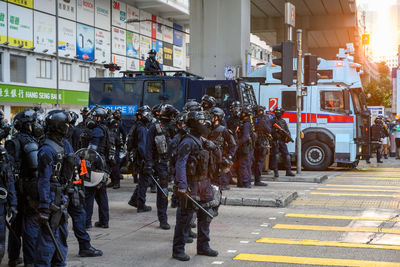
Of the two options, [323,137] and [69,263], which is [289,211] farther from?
[323,137]

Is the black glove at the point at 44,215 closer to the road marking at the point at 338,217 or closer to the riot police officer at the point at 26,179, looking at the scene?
the riot police officer at the point at 26,179

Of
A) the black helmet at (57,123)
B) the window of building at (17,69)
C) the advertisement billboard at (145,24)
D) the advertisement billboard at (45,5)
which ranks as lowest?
the black helmet at (57,123)

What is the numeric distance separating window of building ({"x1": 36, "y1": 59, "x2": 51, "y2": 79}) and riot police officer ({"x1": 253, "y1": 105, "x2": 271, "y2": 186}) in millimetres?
23170

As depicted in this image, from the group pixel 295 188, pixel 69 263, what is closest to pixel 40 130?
pixel 69 263

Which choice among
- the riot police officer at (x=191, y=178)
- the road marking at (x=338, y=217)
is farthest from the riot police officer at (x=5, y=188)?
the road marking at (x=338, y=217)

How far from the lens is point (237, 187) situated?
13.0m

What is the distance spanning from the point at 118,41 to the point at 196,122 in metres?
36.3

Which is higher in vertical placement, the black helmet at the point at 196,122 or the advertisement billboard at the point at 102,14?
the advertisement billboard at the point at 102,14

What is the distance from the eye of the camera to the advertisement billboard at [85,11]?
3719 cm

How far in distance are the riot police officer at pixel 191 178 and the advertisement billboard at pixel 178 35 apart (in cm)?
4492

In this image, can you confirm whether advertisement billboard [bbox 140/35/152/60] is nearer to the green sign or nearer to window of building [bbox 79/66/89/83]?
window of building [bbox 79/66/89/83]

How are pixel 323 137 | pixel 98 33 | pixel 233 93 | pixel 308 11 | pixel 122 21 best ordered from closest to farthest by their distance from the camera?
pixel 233 93, pixel 323 137, pixel 308 11, pixel 98 33, pixel 122 21

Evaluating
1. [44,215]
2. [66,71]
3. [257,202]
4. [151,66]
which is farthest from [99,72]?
[44,215]

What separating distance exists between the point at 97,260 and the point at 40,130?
1.60m
